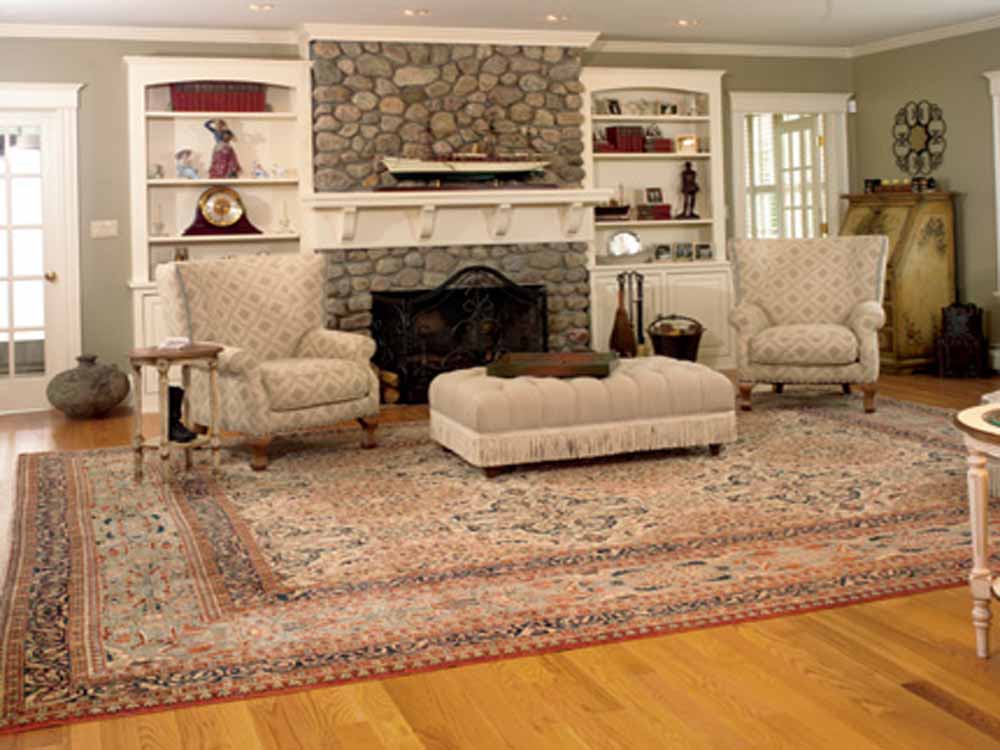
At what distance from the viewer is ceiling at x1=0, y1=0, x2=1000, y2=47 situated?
653cm

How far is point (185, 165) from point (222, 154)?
26cm

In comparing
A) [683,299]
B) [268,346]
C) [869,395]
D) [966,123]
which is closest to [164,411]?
[268,346]

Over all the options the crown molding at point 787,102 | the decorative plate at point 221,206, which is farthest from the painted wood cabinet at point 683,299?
the decorative plate at point 221,206

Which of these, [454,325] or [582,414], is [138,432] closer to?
[582,414]

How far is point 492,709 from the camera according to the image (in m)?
2.35

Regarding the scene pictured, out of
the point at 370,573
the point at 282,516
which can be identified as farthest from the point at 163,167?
the point at 370,573

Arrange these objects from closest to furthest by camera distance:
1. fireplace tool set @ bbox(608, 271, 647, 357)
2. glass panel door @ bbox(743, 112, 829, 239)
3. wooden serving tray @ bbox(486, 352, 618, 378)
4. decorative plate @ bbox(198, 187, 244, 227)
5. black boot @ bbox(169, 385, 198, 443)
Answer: wooden serving tray @ bbox(486, 352, 618, 378) → black boot @ bbox(169, 385, 198, 443) → decorative plate @ bbox(198, 187, 244, 227) → fireplace tool set @ bbox(608, 271, 647, 357) → glass panel door @ bbox(743, 112, 829, 239)

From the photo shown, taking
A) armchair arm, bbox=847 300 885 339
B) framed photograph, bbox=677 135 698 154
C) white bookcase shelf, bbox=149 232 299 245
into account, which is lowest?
armchair arm, bbox=847 300 885 339

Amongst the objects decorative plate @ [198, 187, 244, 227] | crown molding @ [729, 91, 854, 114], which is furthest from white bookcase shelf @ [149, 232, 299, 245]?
crown molding @ [729, 91, 854, 114]

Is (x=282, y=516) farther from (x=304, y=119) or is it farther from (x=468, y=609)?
(x=304, y=119)

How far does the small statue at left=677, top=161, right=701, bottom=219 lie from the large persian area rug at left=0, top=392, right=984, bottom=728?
3.49m

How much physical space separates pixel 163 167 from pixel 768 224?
5289mm

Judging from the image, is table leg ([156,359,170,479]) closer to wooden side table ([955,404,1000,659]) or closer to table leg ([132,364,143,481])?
table leg ([132,364,143,481])

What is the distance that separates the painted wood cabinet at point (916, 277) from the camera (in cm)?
789
